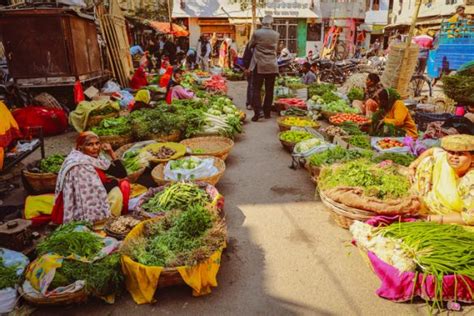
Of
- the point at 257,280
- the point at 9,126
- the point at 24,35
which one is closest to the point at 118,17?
the point at 24,35

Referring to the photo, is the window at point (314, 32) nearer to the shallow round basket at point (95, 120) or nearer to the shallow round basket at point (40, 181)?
the shallow round basket at point (95, 120)

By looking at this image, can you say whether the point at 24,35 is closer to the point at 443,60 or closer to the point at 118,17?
the point at 118,17

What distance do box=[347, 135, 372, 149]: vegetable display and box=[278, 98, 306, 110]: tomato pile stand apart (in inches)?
128

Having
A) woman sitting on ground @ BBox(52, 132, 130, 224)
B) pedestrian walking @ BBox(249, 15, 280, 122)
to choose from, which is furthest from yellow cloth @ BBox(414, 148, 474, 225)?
pedestrian walking @ BBox(249, 15, 280, 122)

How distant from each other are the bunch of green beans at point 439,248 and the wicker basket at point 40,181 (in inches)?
156

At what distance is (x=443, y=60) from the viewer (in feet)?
36.2

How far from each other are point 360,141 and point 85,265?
4381mm

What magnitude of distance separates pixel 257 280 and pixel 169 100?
594 cm

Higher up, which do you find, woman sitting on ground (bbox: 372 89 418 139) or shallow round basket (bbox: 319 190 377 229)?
woman sitting on ground (bbox: 372 89 418 139)

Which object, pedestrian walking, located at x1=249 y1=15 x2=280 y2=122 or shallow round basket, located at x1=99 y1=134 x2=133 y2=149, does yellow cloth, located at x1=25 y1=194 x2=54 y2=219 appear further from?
pedestrian walking, located at x1=249 y1=15 x2=280 y2=122

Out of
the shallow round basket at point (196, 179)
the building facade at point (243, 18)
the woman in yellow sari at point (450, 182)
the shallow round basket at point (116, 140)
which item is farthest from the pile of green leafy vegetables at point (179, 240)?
the building facade at point (243, 18)

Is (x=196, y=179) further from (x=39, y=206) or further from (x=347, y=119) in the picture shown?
(x=347, y=119)

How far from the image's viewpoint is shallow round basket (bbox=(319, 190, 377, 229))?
11.2 ft

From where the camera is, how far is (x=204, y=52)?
18.6 m
